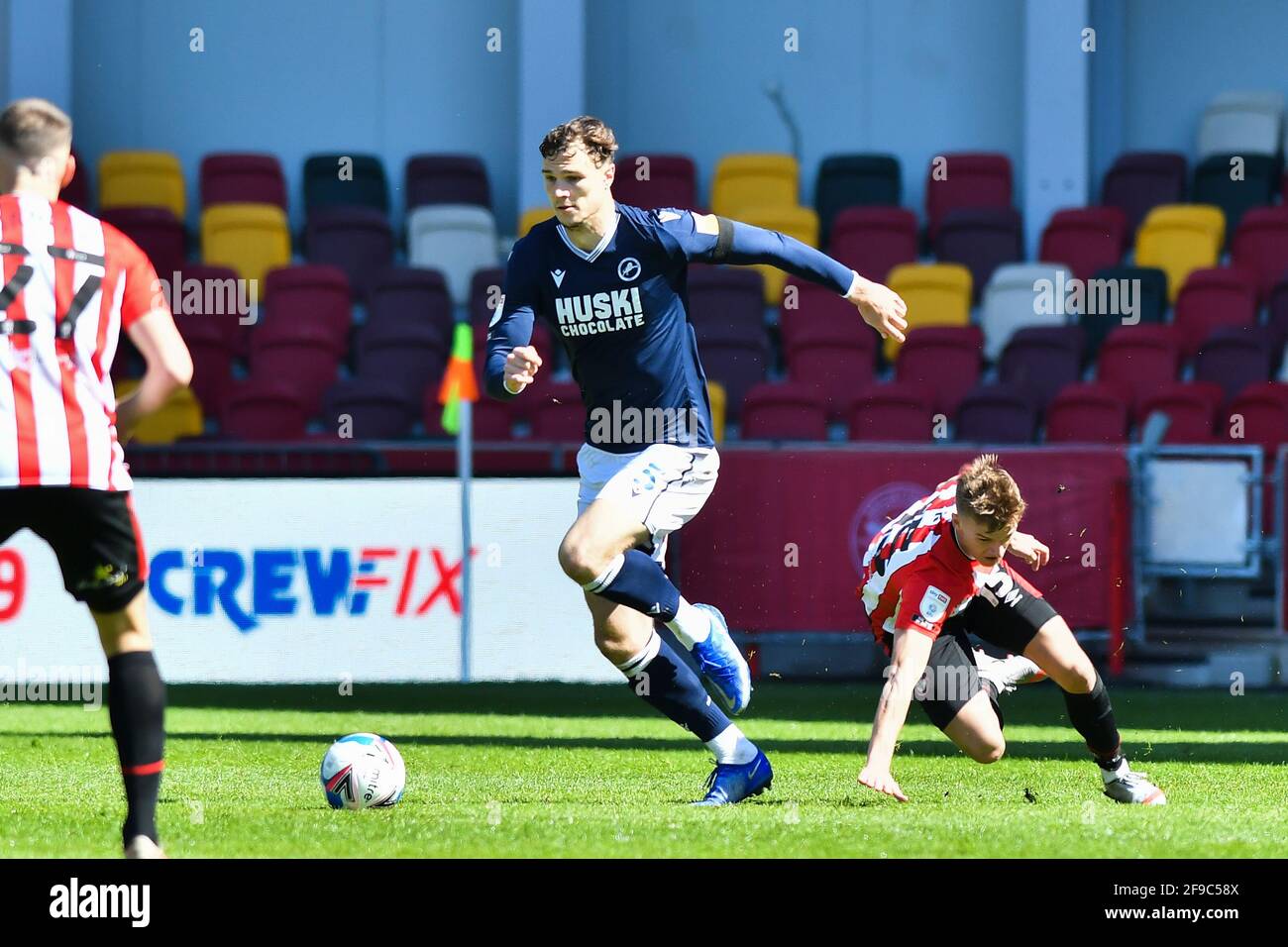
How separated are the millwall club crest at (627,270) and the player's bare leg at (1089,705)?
1.88 m

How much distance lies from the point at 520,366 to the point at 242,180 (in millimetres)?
12810

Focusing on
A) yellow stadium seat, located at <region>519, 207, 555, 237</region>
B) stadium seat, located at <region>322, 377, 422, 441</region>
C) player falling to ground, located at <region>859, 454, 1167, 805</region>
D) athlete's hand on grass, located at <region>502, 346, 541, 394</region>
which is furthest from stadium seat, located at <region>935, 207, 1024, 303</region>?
athlete's hand on grass, located at <region>502, 346, 541, 394</region>

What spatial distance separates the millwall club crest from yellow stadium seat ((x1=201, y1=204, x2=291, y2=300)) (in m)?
11.0

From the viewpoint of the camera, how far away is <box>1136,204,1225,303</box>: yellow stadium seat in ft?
55.8

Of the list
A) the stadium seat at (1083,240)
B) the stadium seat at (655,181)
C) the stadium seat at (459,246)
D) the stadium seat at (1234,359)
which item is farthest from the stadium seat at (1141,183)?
the stadium seat at (459,246)

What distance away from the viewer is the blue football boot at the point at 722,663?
23.1 feet

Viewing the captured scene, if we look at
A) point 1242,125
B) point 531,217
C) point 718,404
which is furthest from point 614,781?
point 1242,125

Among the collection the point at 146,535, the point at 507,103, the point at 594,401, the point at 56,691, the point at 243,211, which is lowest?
the point at 56,691

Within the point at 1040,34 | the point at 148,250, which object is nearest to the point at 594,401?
the point at 148,250

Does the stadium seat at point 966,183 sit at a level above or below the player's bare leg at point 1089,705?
above

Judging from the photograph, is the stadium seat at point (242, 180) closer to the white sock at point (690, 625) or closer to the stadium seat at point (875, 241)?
the stadium seat at point (875, 241)

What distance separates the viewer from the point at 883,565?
698cm
